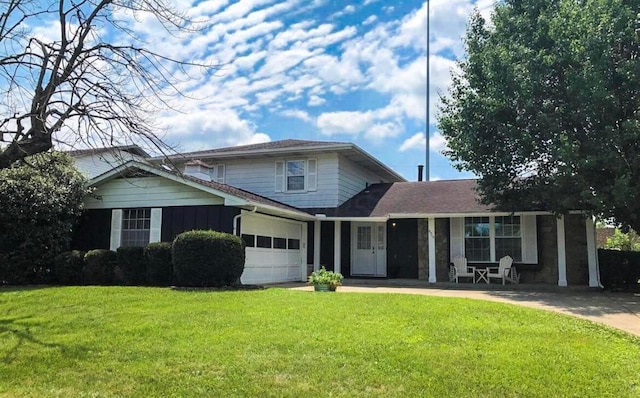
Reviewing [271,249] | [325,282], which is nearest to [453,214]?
[325,282]

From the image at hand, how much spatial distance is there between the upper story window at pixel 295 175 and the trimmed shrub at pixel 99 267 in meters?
7.07

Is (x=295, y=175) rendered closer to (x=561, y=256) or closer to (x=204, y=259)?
(x=204, y=259)

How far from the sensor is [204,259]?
12859 mm

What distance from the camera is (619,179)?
462 inches

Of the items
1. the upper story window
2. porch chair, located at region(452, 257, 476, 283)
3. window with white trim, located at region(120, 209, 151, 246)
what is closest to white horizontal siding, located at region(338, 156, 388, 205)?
the upper story window

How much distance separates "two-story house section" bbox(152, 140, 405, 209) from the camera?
1866 centimetres

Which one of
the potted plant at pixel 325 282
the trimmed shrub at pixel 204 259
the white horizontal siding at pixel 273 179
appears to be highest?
the white horizontal siding at pixel 273 179

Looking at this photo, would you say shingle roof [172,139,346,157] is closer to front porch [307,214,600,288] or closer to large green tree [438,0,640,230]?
front porch [307,214,600,288]

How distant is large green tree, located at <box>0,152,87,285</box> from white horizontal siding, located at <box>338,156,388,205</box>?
9.22m

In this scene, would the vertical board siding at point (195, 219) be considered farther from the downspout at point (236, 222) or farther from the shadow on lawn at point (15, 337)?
the shadow on lawn at point (15, 337)

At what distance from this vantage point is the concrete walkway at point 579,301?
9031mm

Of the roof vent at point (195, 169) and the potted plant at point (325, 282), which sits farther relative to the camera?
the roof vent at point (195, 169)

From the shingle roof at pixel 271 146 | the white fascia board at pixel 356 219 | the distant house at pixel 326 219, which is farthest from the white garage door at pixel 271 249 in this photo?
the shingle roof at pixel 271 146

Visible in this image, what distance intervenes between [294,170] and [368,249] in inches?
164
